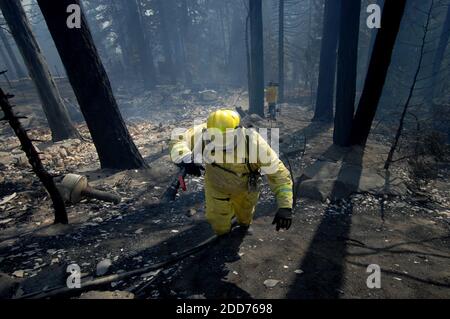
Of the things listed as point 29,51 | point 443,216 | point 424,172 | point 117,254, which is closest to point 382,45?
point 424,172

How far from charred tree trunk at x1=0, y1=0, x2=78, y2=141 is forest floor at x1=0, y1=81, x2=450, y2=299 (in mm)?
Result: 2869

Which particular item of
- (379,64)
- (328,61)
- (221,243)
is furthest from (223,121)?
(328,61)

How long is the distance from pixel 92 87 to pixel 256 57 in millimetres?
9854

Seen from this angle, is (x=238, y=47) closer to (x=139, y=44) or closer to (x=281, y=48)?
(x=139, y=44)

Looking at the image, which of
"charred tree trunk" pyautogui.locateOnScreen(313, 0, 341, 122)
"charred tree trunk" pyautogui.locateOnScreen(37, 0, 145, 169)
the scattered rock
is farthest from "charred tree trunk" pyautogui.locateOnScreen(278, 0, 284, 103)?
the scattered rock

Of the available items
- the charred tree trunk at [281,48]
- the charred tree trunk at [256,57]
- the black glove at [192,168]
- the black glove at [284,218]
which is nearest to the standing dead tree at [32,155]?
the black glove at [192,168]

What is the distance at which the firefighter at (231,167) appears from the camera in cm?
296

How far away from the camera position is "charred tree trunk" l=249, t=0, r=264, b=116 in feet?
41.7

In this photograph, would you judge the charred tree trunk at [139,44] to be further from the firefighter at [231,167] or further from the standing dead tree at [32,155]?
the firefighter at [231,167]

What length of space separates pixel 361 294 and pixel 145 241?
267 centimetres

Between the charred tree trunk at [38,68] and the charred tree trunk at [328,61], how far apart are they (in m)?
9.89

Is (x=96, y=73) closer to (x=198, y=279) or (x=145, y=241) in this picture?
(x=145, y=241)

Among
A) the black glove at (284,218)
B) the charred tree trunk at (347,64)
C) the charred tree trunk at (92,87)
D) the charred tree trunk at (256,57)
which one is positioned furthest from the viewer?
the charred tree trunk at (256,57)
